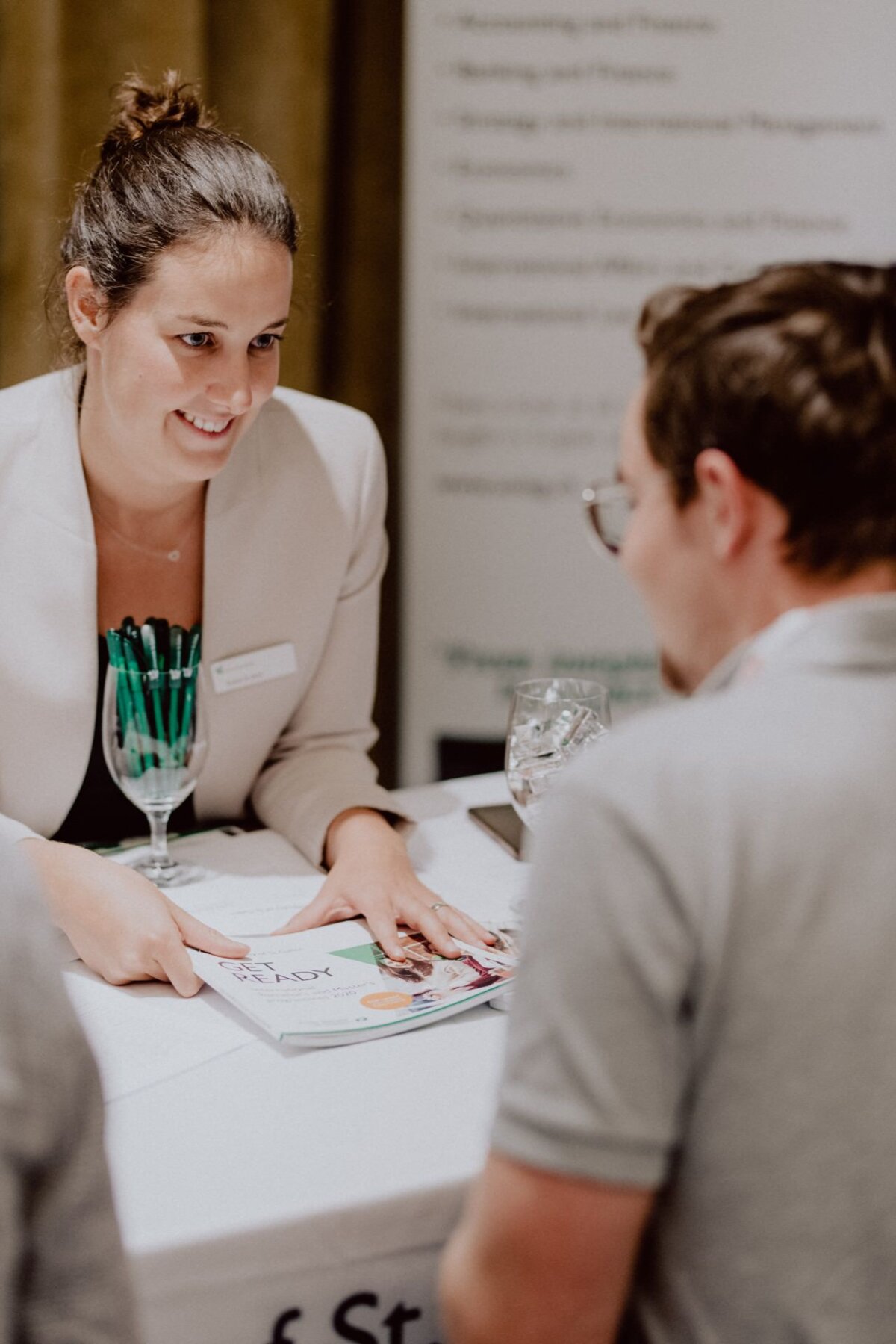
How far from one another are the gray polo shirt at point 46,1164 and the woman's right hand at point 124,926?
50 centimetres

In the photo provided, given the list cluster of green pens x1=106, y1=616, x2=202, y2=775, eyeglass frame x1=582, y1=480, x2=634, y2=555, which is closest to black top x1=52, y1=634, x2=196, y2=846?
cluster of green pens x1=106, y1=616, x2=202, y2=775

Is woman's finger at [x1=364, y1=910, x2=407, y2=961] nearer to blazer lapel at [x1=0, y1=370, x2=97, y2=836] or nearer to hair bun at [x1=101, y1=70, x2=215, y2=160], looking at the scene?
blazer lapel at [x1=0, y1=370, x2=97, y2=836]

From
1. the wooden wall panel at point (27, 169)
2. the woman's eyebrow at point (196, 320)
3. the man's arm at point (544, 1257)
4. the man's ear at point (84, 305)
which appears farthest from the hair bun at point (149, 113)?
the man's arm at point (544, 1257)

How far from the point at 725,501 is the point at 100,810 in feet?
3.72

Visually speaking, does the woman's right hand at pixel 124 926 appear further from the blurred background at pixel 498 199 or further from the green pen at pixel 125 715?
the blurred background at pixel 498 199

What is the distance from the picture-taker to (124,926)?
122 cm

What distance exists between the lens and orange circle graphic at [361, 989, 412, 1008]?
1.16 meters

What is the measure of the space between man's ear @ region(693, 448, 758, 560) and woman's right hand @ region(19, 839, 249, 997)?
632 millimetres

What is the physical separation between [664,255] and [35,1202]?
221cm

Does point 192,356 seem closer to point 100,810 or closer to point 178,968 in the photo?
point 100,810

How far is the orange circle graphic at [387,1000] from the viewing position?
3.81 feet

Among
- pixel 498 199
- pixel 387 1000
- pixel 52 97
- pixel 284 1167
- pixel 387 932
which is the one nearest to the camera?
pixel 284 1167

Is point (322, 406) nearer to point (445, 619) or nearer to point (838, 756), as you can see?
point (445, 619)


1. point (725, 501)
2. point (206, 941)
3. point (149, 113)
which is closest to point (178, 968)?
point (206, 941)
